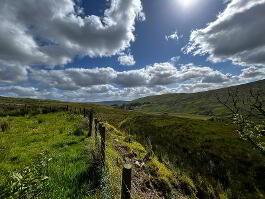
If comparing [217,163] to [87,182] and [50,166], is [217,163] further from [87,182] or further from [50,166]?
[50,166]

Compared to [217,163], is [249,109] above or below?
above

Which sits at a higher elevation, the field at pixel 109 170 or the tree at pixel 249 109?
the tree at pixel 249 109

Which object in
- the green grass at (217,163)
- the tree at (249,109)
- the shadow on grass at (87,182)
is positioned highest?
the tree at (249,109)

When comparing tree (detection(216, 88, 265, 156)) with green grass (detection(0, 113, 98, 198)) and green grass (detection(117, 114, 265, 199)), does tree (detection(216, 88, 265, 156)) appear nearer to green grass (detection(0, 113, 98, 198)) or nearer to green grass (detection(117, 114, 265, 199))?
green grass (detection(117, 114, 265, 199))

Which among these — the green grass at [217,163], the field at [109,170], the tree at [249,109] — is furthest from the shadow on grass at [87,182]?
the green grass at [217,163]

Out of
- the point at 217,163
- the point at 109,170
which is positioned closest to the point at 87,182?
the point at 109,170

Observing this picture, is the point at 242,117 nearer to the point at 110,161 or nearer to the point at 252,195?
the point at 110,161

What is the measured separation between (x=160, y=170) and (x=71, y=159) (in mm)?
5408

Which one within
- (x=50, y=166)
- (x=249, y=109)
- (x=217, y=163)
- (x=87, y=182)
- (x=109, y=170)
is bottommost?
(x=217, y=163)

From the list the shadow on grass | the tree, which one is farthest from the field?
the tree

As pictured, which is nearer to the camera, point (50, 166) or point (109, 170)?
point (109, 170)

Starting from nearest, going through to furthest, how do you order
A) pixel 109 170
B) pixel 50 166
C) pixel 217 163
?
pixel 109 170, pixel 50 166, pixel 217 163

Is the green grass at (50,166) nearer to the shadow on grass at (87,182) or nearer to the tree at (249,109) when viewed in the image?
the shadow on grass at (87,182)

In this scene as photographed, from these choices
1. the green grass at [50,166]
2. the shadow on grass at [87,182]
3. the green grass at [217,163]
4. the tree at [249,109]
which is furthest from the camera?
the green grass at [217,163]
